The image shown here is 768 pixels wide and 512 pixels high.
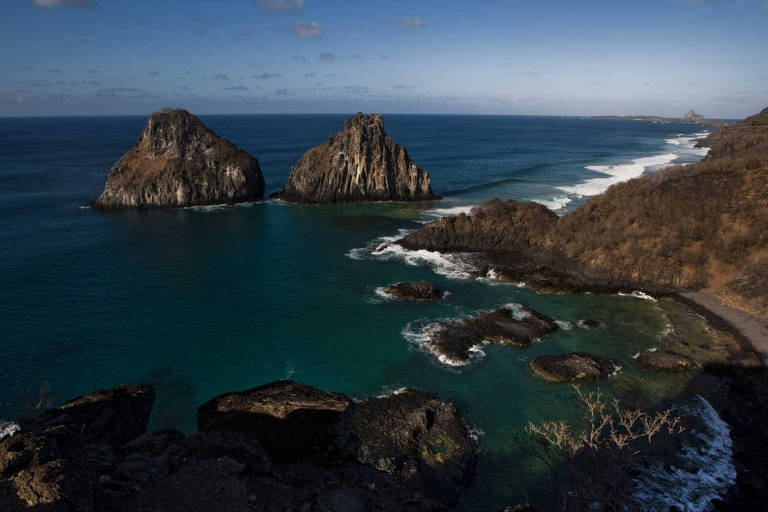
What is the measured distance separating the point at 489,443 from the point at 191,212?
79.2m

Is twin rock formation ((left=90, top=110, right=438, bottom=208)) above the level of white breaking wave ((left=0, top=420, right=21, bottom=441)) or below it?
above

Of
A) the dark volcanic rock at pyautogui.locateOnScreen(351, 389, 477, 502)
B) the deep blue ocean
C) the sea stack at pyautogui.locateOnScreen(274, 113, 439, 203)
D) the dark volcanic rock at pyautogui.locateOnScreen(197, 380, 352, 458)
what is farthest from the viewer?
the sea stack at pyautogui.locateOnScreen(274, 113, 439, 203)

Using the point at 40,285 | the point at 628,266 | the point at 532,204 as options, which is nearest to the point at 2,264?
→ the point at 40,285

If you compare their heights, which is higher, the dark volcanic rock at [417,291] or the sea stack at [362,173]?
the sea stack at [362,173]

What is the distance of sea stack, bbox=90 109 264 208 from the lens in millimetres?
88875

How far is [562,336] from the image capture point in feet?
126

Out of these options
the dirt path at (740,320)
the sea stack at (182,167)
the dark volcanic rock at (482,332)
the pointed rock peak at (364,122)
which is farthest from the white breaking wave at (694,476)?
the sea stack at (182,167)

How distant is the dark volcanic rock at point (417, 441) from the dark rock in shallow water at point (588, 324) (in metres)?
19.8

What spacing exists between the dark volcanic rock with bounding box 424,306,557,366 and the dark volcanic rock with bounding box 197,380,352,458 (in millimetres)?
11249

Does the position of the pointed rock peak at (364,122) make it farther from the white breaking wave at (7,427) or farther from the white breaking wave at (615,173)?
the white breaking wave at (7,427)

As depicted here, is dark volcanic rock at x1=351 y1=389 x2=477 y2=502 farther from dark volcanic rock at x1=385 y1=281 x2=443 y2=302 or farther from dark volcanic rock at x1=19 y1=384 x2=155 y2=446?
dark volcanic rock at x1=385 y1=281 x2=443 y2=302

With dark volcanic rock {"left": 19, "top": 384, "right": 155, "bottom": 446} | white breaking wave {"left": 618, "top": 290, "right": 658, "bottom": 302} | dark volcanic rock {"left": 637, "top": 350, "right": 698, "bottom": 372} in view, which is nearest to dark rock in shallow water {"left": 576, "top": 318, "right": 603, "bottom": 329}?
dark volcanic rock {"left": 637, "top": 350, "right": 698, "bottom": 372}

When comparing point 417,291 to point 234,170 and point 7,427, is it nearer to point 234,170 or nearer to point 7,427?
point 7,427

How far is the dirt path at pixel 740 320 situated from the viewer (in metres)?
35.3
